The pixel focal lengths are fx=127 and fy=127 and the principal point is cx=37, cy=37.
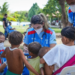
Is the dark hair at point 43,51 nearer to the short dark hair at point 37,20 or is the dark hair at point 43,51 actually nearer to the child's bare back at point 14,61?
the child's bare back at point 14,61

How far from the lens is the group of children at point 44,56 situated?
139cm

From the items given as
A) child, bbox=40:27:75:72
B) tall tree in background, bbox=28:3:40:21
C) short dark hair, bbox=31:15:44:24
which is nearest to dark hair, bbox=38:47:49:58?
child, bbox=40:27:75:72

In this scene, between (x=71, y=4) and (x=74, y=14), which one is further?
(x=74, y=14)

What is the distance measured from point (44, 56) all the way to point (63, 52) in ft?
0.74

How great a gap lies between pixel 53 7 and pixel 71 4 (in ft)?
51.3

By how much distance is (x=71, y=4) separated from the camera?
7.79 feet

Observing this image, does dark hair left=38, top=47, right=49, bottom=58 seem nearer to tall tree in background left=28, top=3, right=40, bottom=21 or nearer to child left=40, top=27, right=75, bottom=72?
child left=40, top=27, right=75, bottom=72

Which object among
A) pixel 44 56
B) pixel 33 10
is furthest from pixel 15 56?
pixel 33 10

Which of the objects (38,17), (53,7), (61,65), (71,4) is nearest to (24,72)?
(61,65)

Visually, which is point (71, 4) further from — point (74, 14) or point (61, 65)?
point (61, 65)

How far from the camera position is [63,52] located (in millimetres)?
1384

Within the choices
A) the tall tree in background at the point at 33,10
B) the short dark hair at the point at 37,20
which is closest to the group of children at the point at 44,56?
the short dark hair at the point at 37,20

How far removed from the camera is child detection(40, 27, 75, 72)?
139 centimetres

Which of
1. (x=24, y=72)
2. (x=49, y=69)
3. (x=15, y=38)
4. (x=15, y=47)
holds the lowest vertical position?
(x=24, y=72)
